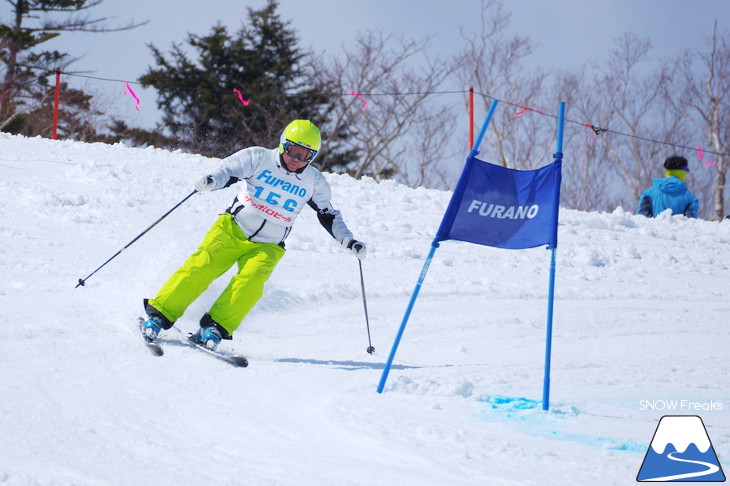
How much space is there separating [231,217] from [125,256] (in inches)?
81.5

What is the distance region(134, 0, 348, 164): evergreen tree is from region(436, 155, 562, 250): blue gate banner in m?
23.9

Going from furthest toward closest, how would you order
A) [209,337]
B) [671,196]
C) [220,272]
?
[671,196] < [220,272] < [209,337]

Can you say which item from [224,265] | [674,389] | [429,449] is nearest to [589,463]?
[429,449]

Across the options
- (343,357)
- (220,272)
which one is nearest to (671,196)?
(343,357)

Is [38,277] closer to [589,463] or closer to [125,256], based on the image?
[125,256]

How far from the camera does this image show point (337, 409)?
333cm

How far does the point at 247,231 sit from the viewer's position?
15.7ft

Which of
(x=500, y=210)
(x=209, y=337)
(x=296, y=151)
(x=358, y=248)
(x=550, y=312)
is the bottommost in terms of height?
(x=209, y=337)

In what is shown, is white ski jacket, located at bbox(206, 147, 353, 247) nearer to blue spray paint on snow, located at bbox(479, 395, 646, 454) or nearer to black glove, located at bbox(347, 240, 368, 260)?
black glove, located at bbox(347, 240, 368, 260)

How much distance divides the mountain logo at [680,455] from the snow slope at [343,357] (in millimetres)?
95

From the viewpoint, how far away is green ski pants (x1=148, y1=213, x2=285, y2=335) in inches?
176

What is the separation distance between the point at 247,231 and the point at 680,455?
3.00 meters

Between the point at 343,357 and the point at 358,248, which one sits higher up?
the point at 358,248

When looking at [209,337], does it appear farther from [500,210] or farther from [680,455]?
[680,455]
